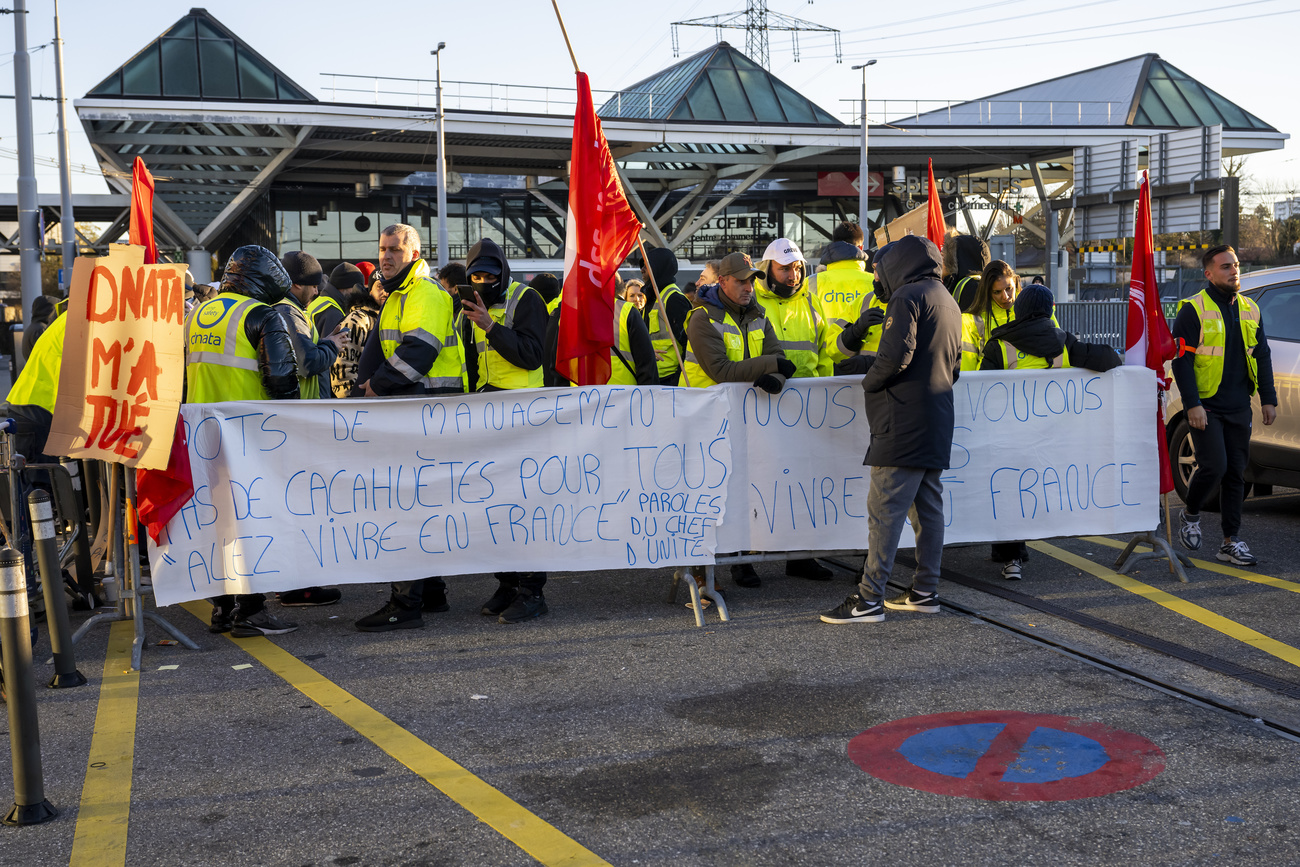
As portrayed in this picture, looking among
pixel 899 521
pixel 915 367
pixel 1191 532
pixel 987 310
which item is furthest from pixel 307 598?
pixel 1191 532

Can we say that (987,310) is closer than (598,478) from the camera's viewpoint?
No

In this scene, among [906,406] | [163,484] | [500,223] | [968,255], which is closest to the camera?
[163,484]

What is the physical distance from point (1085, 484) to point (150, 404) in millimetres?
4856

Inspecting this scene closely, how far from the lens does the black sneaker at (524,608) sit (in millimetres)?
→ 6008

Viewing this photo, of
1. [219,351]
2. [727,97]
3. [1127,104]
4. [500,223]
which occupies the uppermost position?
[1127,104]

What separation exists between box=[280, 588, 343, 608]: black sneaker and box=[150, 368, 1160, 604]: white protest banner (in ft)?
2.94

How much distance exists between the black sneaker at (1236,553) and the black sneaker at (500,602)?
416 centimetres

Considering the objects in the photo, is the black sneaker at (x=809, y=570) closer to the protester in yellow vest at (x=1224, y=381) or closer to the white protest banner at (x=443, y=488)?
the white protest banner at (x=443, y=488)

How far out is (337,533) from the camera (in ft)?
19.1

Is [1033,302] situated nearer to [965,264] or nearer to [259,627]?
[965,264]

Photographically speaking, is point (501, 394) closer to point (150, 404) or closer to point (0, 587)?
point (150, 404)

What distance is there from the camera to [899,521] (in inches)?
229

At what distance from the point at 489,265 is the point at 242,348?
4.18 ft

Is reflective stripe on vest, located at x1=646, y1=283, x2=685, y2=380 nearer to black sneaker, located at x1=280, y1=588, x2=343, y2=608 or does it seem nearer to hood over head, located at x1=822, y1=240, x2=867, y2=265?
hood over head, located at x1=822, y1=240, x2=867, y2=265
